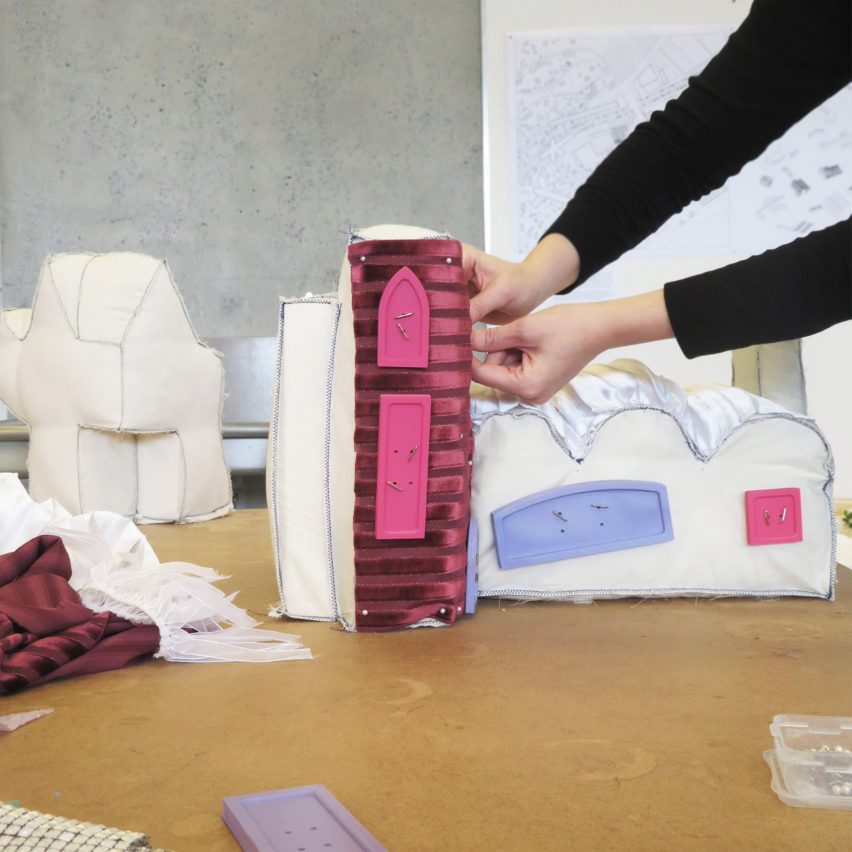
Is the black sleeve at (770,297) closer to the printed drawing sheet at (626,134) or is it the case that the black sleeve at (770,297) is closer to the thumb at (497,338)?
the thumb at (497,338)

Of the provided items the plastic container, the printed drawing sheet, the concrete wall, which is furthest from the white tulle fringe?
the concrete wall

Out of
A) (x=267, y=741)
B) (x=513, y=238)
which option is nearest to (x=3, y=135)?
(x=513, y=238)

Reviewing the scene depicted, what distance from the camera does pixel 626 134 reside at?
3.71 m

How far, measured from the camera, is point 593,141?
12.3ft

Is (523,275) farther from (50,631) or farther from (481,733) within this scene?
(50,631)

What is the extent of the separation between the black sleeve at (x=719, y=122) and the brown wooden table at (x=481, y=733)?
54 cm

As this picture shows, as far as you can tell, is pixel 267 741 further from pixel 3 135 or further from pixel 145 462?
pixel 3 135

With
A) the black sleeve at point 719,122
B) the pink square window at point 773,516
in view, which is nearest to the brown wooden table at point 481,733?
the pink square window at point 773,516

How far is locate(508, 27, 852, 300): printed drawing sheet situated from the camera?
3.62 meters

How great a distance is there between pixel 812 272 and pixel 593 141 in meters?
3.04

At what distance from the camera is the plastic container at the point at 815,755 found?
0.73 meters

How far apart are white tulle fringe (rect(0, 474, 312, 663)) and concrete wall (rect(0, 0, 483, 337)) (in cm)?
303

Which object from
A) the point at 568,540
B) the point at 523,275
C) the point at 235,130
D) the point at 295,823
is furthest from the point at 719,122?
the point at 235,130

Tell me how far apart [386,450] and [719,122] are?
55 centimetres
